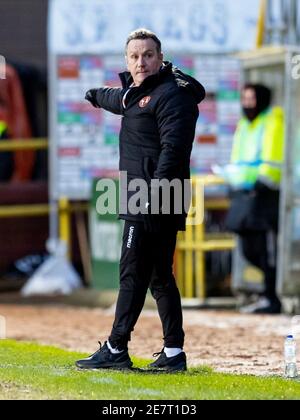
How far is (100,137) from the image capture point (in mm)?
16547

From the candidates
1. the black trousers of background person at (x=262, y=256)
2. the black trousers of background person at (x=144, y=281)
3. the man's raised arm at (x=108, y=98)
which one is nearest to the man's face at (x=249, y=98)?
the black trousers of background person at (x=262, y=256)

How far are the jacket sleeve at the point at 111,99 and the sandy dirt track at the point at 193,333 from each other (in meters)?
2.03

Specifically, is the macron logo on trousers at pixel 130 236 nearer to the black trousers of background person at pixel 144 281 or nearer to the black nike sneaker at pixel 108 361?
the black trousers of background person at pixel 144 281

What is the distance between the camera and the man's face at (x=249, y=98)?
14641 mm

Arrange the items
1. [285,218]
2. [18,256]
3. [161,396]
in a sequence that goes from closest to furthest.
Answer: [161,396] < [285,218] < [18,256]

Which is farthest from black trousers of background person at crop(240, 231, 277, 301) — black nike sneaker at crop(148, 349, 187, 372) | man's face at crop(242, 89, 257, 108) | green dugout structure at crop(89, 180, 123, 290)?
black nike sneaker at crop(148, 349, 187, 372)

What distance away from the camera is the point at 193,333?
12641mm

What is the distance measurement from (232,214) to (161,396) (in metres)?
6.94

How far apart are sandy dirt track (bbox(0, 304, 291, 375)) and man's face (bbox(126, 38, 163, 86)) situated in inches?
88.4

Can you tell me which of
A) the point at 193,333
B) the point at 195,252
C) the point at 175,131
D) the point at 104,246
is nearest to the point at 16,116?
the point at 104,246

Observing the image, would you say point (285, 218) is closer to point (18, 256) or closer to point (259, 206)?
point (259, 206)

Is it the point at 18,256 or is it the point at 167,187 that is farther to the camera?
the point at 18,256

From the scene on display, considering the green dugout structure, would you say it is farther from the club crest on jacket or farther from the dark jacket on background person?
the club crest on jacket

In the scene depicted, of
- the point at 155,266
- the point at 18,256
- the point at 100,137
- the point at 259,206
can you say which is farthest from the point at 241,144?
the point at 155,266
